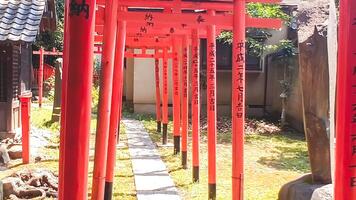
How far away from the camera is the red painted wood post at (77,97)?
2.01 metres

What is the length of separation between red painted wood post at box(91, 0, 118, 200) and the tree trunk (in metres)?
2.39

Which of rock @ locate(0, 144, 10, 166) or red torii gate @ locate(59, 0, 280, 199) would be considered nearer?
red torii gate @ locate(59, 0, 280, 199)

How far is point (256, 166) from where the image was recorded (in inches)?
354

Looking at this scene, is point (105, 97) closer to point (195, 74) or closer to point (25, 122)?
point (195, 74)

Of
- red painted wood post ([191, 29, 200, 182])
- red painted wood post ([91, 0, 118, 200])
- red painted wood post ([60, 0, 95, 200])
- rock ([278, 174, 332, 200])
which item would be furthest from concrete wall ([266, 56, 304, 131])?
red painted wood post ([60, 0, 95, 200])

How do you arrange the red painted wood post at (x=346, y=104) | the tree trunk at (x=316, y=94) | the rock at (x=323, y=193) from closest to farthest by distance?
the red painted wood post at (x=346, y=104) → the rock at (x=323, y=193) → the tree trunk at (x=316, y=94)

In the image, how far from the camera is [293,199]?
5523 mm

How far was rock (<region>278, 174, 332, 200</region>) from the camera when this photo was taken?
17.0 ft

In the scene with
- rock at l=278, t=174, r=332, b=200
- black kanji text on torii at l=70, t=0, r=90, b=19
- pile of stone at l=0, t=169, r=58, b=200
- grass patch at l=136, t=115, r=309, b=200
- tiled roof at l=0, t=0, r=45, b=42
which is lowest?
grass patch at l=136, t=115, r=309, b=200

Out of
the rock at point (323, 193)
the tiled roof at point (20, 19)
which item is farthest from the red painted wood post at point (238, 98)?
the tiled roof at point (20, 19)

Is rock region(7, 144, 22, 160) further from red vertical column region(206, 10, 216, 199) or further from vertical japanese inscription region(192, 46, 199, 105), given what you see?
red vertical column region(206, 10, 216, 199)

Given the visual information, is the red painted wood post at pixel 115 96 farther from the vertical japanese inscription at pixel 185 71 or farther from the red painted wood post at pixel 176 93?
the red painted wood post at pixel 176 93

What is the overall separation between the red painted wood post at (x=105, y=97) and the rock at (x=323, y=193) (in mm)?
2477

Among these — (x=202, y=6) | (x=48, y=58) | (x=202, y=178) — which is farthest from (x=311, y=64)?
(x=48, y=58)
